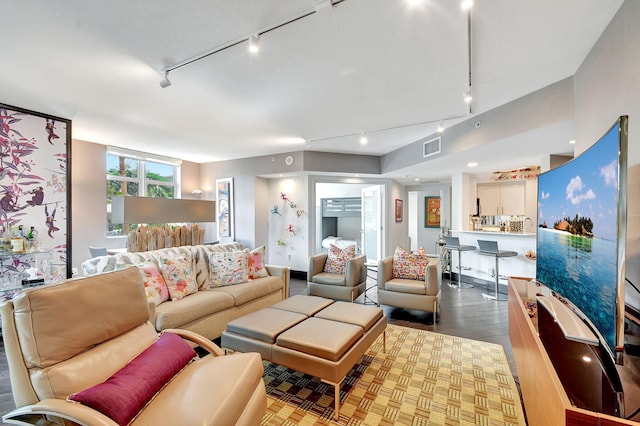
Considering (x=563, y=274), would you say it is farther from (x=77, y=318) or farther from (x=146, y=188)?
(x=146, y=188)

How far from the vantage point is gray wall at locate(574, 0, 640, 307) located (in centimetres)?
148

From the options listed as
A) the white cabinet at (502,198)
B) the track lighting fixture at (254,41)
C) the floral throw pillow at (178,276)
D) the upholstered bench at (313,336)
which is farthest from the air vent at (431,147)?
the floral throw pillow at (178,276)

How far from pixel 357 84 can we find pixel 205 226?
5257 mm

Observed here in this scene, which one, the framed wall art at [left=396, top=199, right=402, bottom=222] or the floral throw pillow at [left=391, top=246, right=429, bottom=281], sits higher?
the framed wall art at [left=396, top=199, right=402, bottom=222]

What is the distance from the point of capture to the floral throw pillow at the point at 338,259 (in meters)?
4.13

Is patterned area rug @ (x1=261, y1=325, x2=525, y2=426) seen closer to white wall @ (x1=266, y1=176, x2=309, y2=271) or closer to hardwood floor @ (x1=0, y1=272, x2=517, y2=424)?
hardwood floor @ (x1=0, y1=272, x2=517, y2=424)

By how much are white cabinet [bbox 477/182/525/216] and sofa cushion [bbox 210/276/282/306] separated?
4628 mm

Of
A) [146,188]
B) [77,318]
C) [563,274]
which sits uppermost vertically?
[146,188]

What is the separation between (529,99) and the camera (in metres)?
2.74

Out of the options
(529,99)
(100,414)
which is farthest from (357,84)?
(100,414)

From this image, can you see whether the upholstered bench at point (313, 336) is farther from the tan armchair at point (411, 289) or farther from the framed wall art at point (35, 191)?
the framed wall art at point (35, 191)

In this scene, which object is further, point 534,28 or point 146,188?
point 146,188

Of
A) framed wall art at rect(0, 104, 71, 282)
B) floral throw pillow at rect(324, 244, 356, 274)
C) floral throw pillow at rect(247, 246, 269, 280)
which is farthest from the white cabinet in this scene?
framed wall art at rect(0, 104, 71, 282)

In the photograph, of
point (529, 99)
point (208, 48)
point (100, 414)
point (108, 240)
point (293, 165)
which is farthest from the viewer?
point (293, 165)
